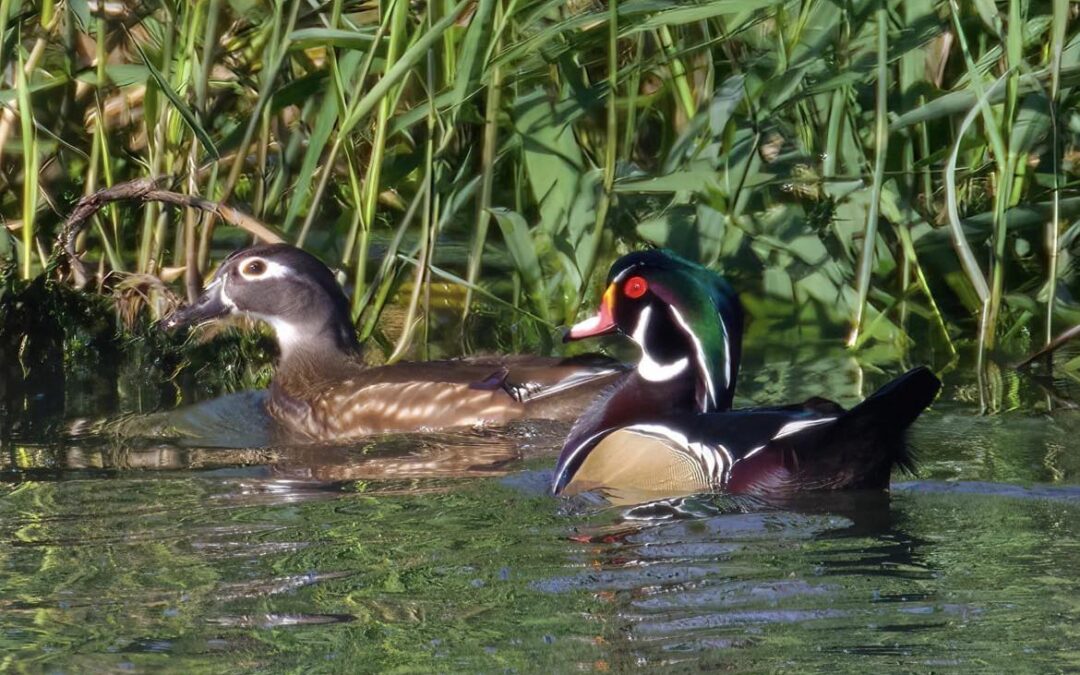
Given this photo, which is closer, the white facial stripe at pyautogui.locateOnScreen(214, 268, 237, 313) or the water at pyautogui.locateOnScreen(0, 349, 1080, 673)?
the water at pyautogui.locateOnScreen(0, 349, 1080, 673)

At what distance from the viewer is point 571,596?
4430 millimetres

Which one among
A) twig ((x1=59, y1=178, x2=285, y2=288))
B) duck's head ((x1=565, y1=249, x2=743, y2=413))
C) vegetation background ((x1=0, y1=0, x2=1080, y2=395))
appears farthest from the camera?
twig ((x1=59, y1=178, x2=285, y2=288))

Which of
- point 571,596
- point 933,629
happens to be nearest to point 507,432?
point 571,596

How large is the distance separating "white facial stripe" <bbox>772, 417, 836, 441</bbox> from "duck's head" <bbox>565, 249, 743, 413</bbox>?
571 mm

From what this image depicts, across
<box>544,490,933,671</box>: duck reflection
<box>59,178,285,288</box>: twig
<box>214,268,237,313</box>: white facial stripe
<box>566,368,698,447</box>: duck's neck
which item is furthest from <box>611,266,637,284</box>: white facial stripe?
<box>214,268,237,313</box>: white facial stripe

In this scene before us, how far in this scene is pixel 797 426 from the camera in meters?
5.40

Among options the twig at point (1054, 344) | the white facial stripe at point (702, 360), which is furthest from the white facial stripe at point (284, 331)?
the twig at point (1054, 344)

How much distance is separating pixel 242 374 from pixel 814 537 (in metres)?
3.97

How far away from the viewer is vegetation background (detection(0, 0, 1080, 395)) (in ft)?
22.9

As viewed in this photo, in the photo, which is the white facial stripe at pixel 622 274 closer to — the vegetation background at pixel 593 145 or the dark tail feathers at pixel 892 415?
the vegetation background at pixel 593 145

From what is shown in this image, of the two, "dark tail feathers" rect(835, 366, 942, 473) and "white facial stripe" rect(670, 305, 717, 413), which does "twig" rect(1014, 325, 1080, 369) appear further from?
"dark tail feathers" rect(835, 366, 942, 473)

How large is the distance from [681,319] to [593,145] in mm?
2441

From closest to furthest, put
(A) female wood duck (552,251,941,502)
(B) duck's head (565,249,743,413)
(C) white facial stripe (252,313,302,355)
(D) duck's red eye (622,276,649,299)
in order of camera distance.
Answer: (A) female wood duck (552,251,941,502)
(B) duck's head (565,249,743,413)
(D) duck's red eye (622,276,649,299)
(C) white facial stripe (252,313,302,355)

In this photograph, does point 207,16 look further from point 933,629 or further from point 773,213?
point 933,629
